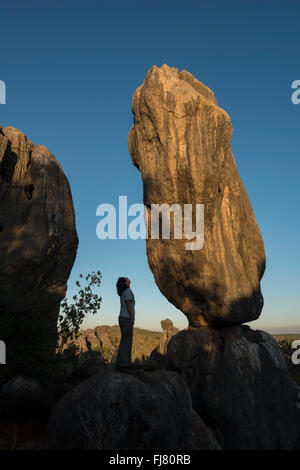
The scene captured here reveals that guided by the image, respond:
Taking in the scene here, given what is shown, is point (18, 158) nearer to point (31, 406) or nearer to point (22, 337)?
point (22, 337)

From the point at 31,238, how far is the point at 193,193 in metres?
7.18

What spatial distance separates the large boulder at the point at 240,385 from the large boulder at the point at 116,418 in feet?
15.5

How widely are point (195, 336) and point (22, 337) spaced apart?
654 cm

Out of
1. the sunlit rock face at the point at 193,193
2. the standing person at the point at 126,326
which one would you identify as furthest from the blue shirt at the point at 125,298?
the sunlit rock face at the point at 193,193

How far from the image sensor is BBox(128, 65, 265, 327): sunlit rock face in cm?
1371

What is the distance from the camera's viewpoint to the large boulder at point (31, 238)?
496 inches

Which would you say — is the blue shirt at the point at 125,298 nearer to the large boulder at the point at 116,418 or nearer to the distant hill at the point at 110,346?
the large boulder at the point at 116,418

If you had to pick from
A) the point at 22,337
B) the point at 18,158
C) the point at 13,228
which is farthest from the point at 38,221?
the point at 22,337

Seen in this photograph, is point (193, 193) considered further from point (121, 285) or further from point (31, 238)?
point (31, 238)

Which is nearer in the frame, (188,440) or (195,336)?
(188,440)

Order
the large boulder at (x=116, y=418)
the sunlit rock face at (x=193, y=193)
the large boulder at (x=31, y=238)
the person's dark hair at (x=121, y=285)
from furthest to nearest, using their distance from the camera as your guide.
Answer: the sunlit rock face at (x=193, y=193) < the large boulder at (x=31, y=238) < the person's dark hair at (x=121, y=285) < the large boulder at (x=116, y=418)

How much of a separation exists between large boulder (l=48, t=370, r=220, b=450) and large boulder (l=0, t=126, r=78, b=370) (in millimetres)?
5080

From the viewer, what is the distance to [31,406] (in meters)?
11.1

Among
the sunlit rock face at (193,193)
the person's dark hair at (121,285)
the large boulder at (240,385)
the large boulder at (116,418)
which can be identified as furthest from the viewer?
the sunlit rock face at (193,193)
